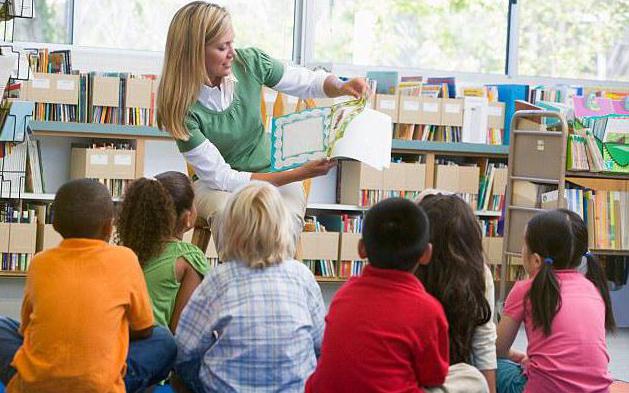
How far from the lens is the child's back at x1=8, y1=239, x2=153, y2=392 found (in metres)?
2.18

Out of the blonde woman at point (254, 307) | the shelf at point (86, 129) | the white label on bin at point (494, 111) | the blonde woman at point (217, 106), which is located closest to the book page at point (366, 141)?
the blonde woman at point (217, 106)

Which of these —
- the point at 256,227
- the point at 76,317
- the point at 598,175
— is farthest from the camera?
the point at 598,175

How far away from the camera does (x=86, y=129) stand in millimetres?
4949

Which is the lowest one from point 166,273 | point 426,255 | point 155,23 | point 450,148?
point 166,273

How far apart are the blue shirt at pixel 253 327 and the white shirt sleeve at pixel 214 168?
0.78 m

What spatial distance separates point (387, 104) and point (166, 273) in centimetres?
288

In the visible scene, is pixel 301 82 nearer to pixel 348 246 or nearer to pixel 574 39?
pixel 348 246

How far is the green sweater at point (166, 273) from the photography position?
2.76 meters

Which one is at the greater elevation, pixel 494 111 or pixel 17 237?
pixel 494 111

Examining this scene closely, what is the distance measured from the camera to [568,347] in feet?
8.30

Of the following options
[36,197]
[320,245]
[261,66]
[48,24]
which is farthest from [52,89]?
[261,66]

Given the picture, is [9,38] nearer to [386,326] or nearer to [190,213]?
[190,213]

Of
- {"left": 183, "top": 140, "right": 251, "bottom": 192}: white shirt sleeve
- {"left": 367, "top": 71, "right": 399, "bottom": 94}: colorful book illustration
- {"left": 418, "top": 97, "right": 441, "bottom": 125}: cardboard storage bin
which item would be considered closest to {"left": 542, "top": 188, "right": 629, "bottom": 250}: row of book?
{"left": 418, "top": 97, "right": 441, "bottom": 125}: cardboard storage bin

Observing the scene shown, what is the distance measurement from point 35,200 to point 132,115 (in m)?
0.66
